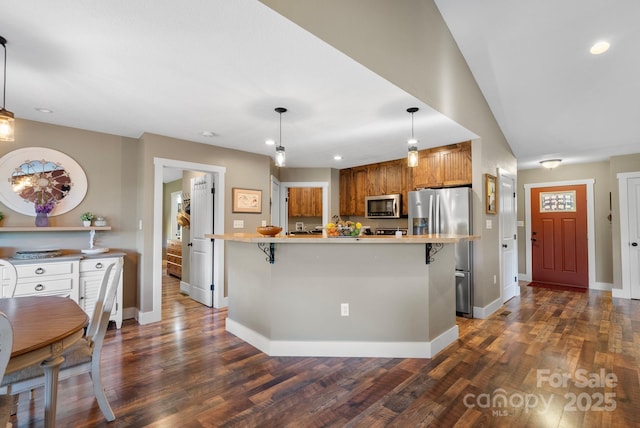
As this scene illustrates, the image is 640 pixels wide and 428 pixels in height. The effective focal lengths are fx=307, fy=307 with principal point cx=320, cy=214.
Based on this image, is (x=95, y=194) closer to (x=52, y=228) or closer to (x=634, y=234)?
(x=52, y=228)

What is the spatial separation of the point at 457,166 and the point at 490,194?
596 mm

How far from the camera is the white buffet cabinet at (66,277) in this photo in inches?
116

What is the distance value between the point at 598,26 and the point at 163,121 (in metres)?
4.51

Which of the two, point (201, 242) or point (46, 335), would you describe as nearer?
point (46, 335)

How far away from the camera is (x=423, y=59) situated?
9.37 ft

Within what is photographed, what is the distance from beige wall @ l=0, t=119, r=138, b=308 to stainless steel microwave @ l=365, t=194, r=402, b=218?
3716 mm

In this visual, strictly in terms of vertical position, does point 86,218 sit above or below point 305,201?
below

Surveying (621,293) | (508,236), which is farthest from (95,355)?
(621,293)

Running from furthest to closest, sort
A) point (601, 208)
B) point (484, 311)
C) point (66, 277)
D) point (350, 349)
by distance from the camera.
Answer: point (601, 208) < point (484, 311) < point (66, 277) < point (350, 349)

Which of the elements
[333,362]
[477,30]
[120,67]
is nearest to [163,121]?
[120,67]

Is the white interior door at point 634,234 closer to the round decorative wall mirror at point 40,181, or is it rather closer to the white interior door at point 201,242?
A: the white interior door at point 201,242

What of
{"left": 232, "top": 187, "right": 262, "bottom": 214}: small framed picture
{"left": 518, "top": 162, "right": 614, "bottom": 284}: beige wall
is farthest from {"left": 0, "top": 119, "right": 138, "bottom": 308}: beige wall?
{"left": 518, "top": 162, "right": 614, "bottom": 284}: beige wall

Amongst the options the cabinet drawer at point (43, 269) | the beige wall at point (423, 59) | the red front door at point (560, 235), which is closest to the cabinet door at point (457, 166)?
the beige wall at point (423, 59)

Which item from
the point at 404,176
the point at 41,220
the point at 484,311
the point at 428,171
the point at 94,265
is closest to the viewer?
the point at 41,220
